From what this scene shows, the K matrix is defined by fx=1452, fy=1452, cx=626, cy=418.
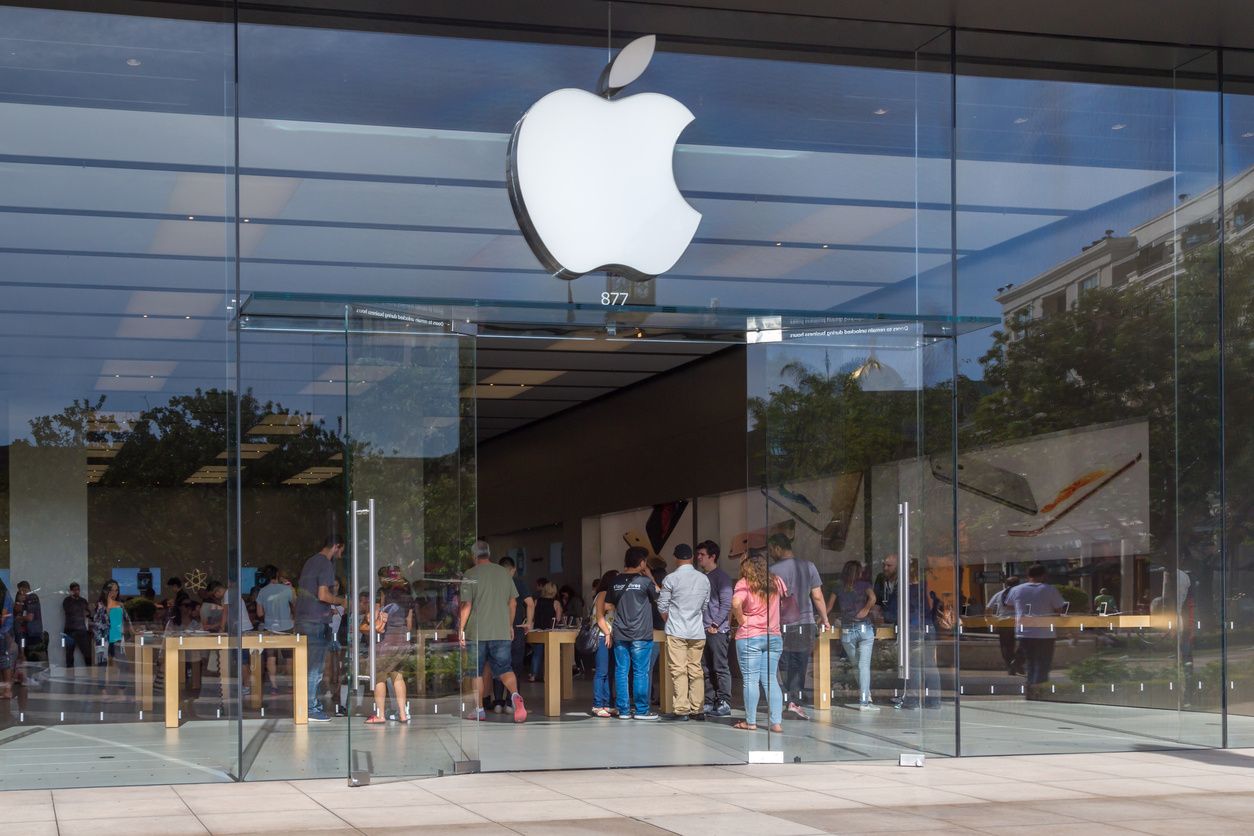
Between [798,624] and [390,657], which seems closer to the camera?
[390,657]

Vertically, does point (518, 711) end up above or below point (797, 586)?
below

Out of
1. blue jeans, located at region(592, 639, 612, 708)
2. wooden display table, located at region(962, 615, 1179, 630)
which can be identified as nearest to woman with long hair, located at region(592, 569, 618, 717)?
blue jeans, located at region(592, 639, 612, 708)

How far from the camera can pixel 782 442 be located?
33.3ft

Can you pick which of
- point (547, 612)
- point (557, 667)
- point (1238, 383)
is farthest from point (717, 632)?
point (1238, 383)

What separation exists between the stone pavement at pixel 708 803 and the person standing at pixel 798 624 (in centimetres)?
52

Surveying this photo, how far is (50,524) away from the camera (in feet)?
31.6

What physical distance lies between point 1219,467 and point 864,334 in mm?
3054

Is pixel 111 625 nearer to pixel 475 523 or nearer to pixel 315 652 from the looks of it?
pixel 315 652

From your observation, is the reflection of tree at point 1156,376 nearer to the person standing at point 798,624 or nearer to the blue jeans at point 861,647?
the blue jeans at point 861,647

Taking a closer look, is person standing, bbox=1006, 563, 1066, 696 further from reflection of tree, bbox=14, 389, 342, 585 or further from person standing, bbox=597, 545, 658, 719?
reflection of tree, bbox=14, 389, 342, 585

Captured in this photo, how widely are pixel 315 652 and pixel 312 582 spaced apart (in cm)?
60

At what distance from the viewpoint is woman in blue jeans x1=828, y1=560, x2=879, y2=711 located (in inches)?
385

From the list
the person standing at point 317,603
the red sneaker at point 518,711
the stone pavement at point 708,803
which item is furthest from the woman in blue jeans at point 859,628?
the red sneaker at point 518,711

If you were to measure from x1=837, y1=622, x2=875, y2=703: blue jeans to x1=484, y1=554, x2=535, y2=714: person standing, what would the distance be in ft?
13.5
